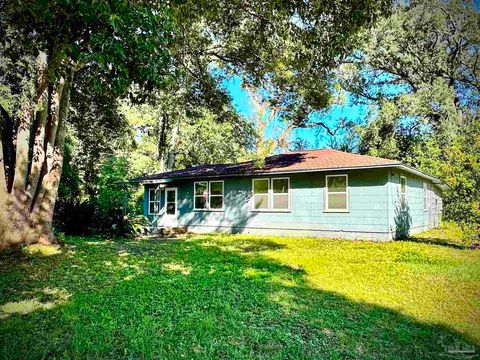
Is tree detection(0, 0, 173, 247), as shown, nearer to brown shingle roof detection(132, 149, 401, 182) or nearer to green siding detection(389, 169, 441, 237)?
brown shingle roof detection(132, 149, 401, 182)

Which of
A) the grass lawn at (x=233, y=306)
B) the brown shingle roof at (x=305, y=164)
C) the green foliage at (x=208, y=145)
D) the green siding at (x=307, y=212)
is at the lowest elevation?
the grass lawn at (x=233, y=306)

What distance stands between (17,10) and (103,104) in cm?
862

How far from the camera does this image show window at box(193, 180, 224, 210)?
16.4m

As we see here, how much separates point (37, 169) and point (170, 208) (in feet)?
30.7

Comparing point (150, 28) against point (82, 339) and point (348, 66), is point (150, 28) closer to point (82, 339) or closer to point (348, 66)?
point (82, 339)

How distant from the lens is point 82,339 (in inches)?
140

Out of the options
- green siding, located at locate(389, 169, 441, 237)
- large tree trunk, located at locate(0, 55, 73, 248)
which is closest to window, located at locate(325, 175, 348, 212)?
green siding, located at locate(389, 169, 441, 237)

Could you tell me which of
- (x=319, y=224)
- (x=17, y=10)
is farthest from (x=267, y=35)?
(x=319, y=224)

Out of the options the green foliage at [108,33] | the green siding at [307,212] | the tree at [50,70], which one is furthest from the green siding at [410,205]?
the green foliage at [108,33]

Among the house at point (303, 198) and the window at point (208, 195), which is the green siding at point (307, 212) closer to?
the house at point (303, 198)

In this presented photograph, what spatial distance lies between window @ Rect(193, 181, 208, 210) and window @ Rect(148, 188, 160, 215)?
2.68m

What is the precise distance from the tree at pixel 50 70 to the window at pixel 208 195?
8017 mm

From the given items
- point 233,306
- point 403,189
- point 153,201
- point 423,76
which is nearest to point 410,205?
point 403,189

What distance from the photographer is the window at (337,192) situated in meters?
13.2
